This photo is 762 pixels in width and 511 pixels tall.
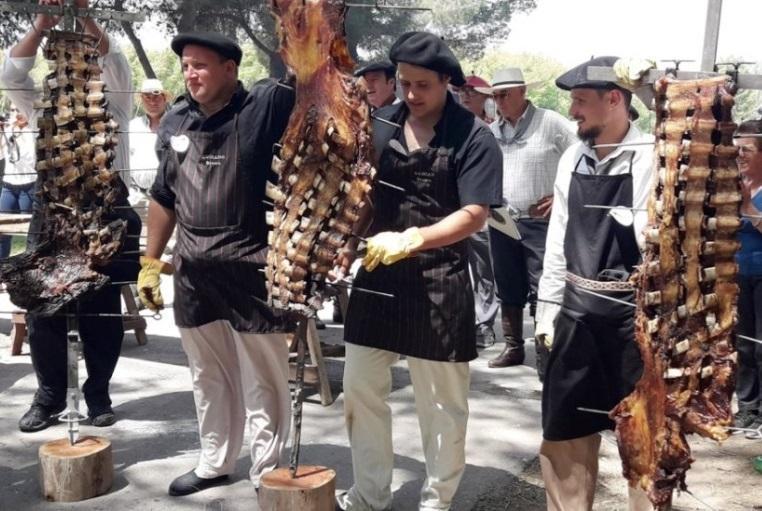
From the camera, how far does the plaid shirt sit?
20.4ft

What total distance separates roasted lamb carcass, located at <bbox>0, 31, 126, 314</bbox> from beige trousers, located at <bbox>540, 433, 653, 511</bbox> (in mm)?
2158

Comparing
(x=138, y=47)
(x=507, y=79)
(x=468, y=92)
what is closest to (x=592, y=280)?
(x=507, y=79)

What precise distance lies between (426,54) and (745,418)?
311 centimetres

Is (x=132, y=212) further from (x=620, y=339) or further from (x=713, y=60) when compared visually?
(x=713, y=60)

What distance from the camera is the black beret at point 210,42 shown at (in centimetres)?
374

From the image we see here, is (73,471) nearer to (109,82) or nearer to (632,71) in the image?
(109,82)

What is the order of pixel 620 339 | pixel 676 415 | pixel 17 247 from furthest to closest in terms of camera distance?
pixel 17 247 → pixel 620 339 → pixel 676 415

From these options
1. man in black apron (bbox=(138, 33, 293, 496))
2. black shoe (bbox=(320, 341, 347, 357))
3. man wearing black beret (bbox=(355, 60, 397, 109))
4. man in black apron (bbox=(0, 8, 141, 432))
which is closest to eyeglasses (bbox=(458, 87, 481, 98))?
man wearing black beret (bbox=(355, 60, 397, 109))

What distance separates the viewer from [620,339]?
3.25 meters

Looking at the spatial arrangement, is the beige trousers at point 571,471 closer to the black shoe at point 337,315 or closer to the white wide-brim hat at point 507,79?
the white wide-brim hat at point 507,79

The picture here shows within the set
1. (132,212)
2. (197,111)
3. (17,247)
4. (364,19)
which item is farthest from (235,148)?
(364,19)

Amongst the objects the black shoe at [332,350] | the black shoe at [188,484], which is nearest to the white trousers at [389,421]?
the black shoe at [188,484]

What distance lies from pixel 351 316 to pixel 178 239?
2.96 ft

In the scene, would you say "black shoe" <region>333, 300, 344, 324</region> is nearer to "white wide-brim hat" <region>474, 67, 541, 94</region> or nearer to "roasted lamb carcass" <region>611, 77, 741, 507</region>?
"white wide-brim hat" <region>474, 67, 541, 94</region>
